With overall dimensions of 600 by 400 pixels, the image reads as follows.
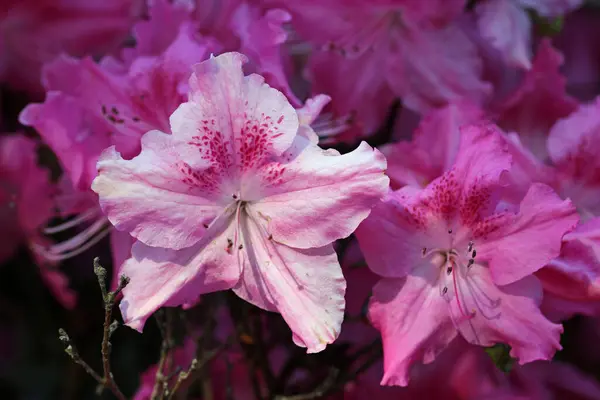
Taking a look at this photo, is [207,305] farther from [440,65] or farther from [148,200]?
[440,65]

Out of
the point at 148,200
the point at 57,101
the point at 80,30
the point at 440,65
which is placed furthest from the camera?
the point at 80,30

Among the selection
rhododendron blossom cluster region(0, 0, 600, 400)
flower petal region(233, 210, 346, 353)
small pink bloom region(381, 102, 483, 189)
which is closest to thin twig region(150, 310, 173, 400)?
rhododendron blossom cluster region(0, 0, 600, 400)

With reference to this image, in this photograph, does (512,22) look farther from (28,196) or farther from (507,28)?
(28,196)

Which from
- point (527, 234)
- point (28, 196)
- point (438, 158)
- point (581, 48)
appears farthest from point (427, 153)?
point (581, 48)

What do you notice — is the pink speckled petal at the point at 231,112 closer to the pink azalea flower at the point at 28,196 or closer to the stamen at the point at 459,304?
the stamen at the point at 459,304

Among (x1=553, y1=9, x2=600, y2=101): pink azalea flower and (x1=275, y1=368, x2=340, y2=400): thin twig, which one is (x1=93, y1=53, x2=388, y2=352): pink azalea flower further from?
(x1=553, y1=9, x2=600, y2=101): pink azalea flower

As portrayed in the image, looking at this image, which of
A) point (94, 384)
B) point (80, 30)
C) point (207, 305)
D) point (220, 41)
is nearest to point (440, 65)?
point (220, 41)

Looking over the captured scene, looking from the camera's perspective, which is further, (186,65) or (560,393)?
(560,393)
